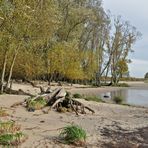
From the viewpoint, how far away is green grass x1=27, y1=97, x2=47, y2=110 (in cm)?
1867

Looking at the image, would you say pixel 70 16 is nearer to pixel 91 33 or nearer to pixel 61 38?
pixel 61 38

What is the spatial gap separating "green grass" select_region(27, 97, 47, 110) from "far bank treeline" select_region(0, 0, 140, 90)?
434 cm

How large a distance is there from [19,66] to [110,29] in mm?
33062

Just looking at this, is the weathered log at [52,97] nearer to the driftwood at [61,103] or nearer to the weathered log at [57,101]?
the driftwood at [61,103]

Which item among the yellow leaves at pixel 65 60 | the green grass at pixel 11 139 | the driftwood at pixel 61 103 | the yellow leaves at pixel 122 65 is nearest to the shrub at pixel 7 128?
the green grass at pixel 11 139

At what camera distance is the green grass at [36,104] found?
18670 millimetres

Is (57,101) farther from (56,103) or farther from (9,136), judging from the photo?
(9,136)

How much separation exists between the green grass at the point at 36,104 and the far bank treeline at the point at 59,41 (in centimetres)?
434

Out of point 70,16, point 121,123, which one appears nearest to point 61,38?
point 70,16

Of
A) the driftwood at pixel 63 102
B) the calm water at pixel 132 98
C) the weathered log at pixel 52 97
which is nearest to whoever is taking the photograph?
the driftwood at pixel 63 102

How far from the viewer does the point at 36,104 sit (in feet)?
62.2

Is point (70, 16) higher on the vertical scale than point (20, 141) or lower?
higher

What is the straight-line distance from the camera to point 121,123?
55.9ft

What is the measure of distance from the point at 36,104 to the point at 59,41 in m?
37.6
